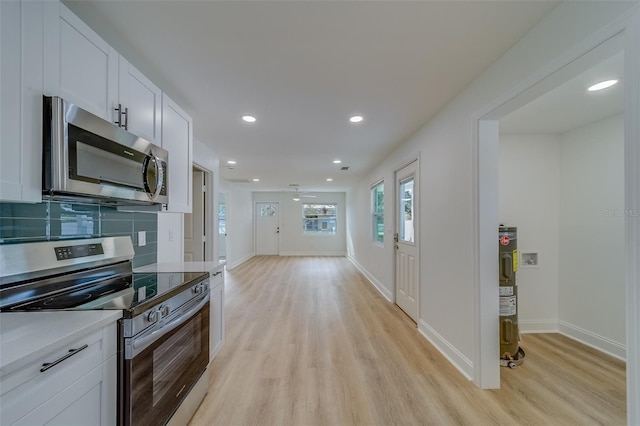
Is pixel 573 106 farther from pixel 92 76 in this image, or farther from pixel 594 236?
pixel 92 76

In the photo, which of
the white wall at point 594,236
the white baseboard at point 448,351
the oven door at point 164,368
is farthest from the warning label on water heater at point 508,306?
the oven door at point 164,368

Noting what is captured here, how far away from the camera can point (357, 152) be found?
160 inches

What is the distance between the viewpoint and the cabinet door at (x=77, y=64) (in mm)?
1122

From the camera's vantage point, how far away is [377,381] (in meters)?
2.09

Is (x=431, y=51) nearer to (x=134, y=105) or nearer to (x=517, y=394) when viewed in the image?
(x=134, y=105)

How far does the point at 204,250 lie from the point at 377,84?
3160mm

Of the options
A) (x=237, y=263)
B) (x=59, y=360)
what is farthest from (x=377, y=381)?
(x=237, y=263)

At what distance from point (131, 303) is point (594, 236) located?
404 centimetres

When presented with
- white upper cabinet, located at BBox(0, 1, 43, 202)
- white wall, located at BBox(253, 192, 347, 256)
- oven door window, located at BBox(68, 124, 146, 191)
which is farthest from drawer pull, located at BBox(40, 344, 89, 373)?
white wall, located at BBox(253, 192, 347, 256)

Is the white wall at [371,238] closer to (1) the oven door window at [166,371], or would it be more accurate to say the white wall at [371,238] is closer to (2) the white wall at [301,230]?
A: (2) the white wall at [301,230]

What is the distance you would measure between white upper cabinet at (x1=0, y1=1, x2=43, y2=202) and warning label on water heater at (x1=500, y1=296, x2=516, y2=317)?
3.25 metres

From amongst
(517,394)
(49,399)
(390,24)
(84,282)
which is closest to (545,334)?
(517,394)

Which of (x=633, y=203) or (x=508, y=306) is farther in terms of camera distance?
(x=508, y=306)

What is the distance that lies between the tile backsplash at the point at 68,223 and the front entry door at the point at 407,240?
9.65 feet
